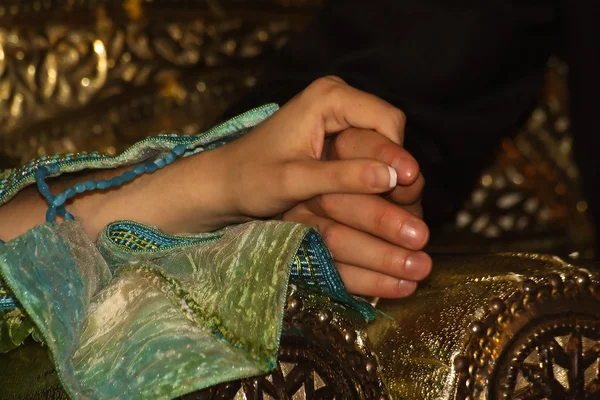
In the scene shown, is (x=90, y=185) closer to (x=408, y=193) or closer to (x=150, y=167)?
(x=150, y=167)

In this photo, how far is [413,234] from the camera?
537 millimetres

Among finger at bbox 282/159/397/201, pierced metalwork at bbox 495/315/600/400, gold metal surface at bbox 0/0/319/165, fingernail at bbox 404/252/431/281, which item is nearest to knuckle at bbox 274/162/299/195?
finger at bbox 282/159/397/201

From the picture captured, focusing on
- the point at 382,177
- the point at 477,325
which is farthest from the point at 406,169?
the point at 477,325

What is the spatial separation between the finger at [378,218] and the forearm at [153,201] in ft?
0.30

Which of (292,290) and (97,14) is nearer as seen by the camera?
(292,290)

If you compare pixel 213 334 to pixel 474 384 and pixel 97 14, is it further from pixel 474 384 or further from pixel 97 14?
pixel 97 14

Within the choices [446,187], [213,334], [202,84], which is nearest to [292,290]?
[213,334]

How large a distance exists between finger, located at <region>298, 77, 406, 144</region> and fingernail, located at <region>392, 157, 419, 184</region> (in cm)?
4

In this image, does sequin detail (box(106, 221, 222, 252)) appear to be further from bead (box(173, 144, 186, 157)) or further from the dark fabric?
the dark fabric

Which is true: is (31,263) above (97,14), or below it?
below

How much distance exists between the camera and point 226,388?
17.1 inches

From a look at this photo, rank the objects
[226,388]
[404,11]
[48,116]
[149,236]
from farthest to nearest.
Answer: [48,116]
[404,11]
[149,236]
[226,388]

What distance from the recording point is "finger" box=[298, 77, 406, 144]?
57cm

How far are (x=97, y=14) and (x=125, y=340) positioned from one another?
679 millimetres
